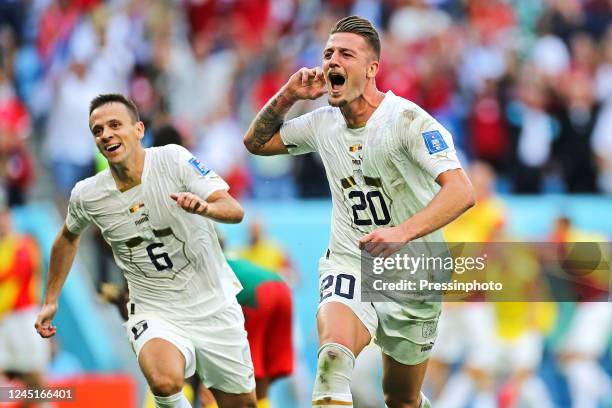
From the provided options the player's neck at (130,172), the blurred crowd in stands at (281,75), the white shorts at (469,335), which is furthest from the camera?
the blurred crowd in stands at (281,75)

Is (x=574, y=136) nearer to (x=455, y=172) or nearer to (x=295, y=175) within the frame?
(x=295, y=175)

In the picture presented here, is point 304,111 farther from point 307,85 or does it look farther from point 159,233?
point 159,233

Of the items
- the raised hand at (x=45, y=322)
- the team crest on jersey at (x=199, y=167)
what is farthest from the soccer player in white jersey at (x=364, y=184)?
the raised hand at (x=45, y=322)

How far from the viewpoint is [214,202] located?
25.7 ft

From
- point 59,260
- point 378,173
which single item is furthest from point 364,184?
point 59,260

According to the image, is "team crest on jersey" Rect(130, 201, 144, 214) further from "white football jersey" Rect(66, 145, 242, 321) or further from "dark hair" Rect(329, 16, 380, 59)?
"dark hair" Rect(329, 16, 380, 59)

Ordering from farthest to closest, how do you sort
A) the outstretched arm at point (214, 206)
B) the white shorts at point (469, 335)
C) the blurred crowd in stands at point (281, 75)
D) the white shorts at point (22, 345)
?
the blurred crowd in stands at point (281, 75) → the white shorts at point (469, 335) → the white shorts at point (22, 345) → the outstretched arm at point (214, 206)

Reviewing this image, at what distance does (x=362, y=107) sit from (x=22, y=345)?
6010mm

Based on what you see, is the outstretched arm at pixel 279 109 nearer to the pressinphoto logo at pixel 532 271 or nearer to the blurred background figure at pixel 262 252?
the pressinphoto logo at pixel 532 271

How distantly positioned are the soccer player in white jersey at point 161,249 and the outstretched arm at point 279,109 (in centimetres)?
47

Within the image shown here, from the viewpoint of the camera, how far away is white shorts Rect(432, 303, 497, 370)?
45.9 feet

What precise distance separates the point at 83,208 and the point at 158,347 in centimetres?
105

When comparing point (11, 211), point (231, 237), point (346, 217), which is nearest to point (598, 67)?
point (231, 237)

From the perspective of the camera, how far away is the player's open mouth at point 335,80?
25.9ft
